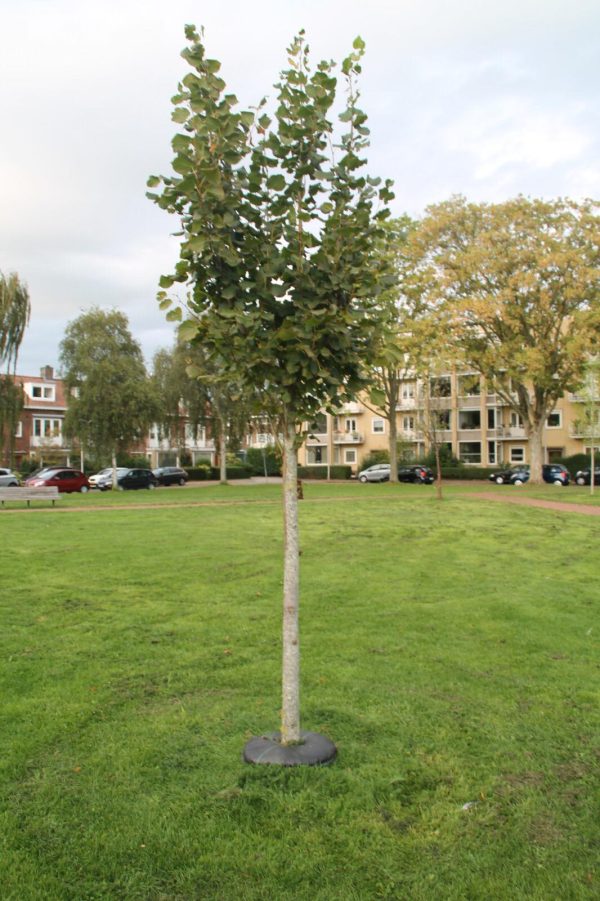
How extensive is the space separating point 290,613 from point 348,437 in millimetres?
68740

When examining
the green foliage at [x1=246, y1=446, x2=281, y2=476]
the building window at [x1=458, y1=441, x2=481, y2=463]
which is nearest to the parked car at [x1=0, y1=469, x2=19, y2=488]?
the green foliage at [x1=246, y1=446, x2=281, y2=476]

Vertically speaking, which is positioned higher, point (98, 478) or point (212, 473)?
point (98, 478)

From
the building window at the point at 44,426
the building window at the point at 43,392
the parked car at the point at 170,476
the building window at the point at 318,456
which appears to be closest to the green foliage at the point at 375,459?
the building window at the point at 318,456

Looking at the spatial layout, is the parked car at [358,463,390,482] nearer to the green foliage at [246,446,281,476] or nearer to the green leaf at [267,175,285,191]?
the green foliage at [246,446,281,476]

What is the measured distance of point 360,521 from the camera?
61.4 feet

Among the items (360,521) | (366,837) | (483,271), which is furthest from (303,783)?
(483,271)

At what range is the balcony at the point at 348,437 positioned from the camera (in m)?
72.4

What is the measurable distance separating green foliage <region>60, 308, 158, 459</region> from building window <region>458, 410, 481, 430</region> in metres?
37.4

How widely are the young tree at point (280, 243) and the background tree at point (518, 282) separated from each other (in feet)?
110

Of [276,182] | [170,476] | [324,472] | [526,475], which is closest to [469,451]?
[324,472]

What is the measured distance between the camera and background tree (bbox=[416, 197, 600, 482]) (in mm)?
35875

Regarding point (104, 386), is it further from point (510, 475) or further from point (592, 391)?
point (510, 475)

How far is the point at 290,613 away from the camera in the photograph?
4195 mm

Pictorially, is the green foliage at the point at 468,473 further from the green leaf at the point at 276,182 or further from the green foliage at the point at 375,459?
the green leaf at the point at 276,182
